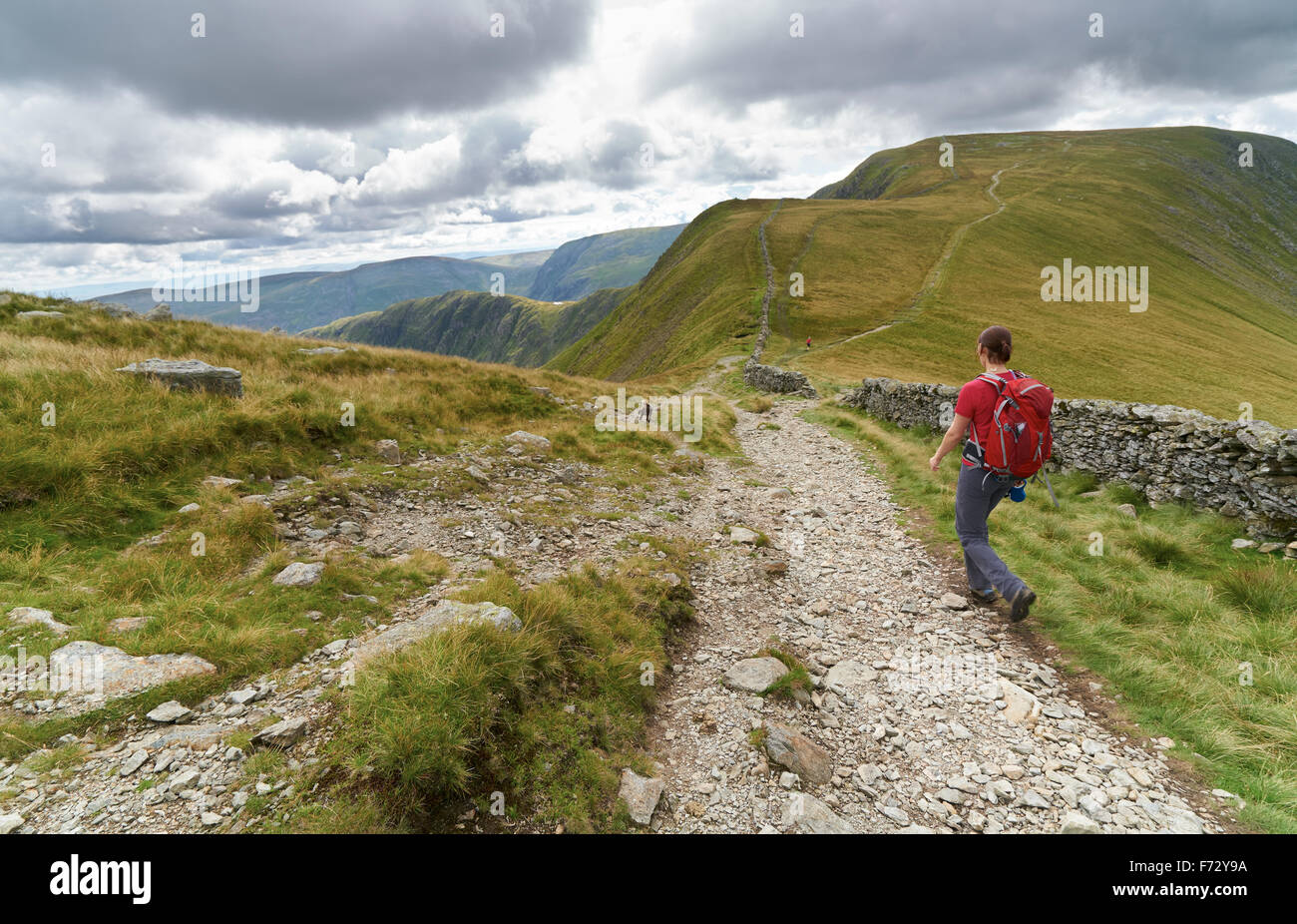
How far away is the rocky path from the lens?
4414 mm

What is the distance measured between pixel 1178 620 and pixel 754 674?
5.84 metres

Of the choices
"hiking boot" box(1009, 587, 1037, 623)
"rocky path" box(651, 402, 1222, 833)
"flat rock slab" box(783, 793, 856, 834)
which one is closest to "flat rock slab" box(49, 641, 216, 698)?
"rocky path" box(651, 402, 1222, 833)

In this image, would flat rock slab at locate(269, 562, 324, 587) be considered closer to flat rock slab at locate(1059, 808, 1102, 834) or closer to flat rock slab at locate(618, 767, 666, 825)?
flat rock slab at locate(618, 767, 666, 825)

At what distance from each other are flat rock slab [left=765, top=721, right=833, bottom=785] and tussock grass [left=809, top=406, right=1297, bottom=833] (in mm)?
3213

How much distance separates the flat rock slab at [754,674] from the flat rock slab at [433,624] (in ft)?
8.71

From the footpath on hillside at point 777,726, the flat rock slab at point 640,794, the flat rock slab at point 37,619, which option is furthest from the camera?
the flat rock slab at point 37,619

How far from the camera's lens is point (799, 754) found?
16.6ft

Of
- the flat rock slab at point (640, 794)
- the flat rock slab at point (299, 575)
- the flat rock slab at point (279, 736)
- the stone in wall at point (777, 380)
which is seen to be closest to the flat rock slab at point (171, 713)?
the flat rock slab at point (279, 736)

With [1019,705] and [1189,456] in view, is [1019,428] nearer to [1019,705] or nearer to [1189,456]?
[1019,705]

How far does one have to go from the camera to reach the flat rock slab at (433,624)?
17.4 feet

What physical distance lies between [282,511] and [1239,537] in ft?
54.2

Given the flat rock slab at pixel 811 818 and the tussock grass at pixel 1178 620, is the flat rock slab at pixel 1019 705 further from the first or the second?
the flat rock slab at pixel 811 818
